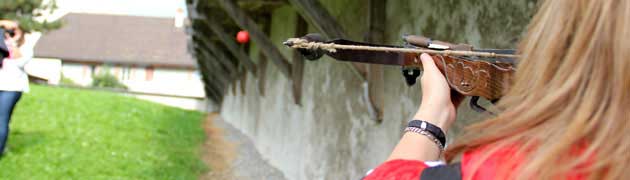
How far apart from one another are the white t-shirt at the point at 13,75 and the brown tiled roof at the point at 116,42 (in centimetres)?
3369

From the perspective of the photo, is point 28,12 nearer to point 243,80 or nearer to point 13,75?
point 243,80

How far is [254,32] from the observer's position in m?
7.54

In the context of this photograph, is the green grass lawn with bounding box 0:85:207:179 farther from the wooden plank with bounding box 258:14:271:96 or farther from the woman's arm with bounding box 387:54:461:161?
the woman's arm with bounding box 387:54:461:161

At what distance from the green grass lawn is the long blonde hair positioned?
19.3ft

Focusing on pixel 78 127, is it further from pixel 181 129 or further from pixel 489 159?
pixel 489 159

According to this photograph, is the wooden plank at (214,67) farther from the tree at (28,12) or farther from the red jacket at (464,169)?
the red jacket at (464,169)

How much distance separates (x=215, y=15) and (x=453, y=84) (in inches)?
353

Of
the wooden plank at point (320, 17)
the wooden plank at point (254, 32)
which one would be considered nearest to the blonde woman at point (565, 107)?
the wooden plank at point (320, 17)

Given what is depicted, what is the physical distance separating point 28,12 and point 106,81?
37.3ft

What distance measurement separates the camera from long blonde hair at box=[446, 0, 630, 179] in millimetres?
999

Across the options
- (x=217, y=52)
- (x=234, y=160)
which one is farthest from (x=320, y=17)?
(x=217, y=52)

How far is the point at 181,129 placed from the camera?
13.0 metres

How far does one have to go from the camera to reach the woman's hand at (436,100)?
4.62 feet

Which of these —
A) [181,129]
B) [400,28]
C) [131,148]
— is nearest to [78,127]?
[131,148]
